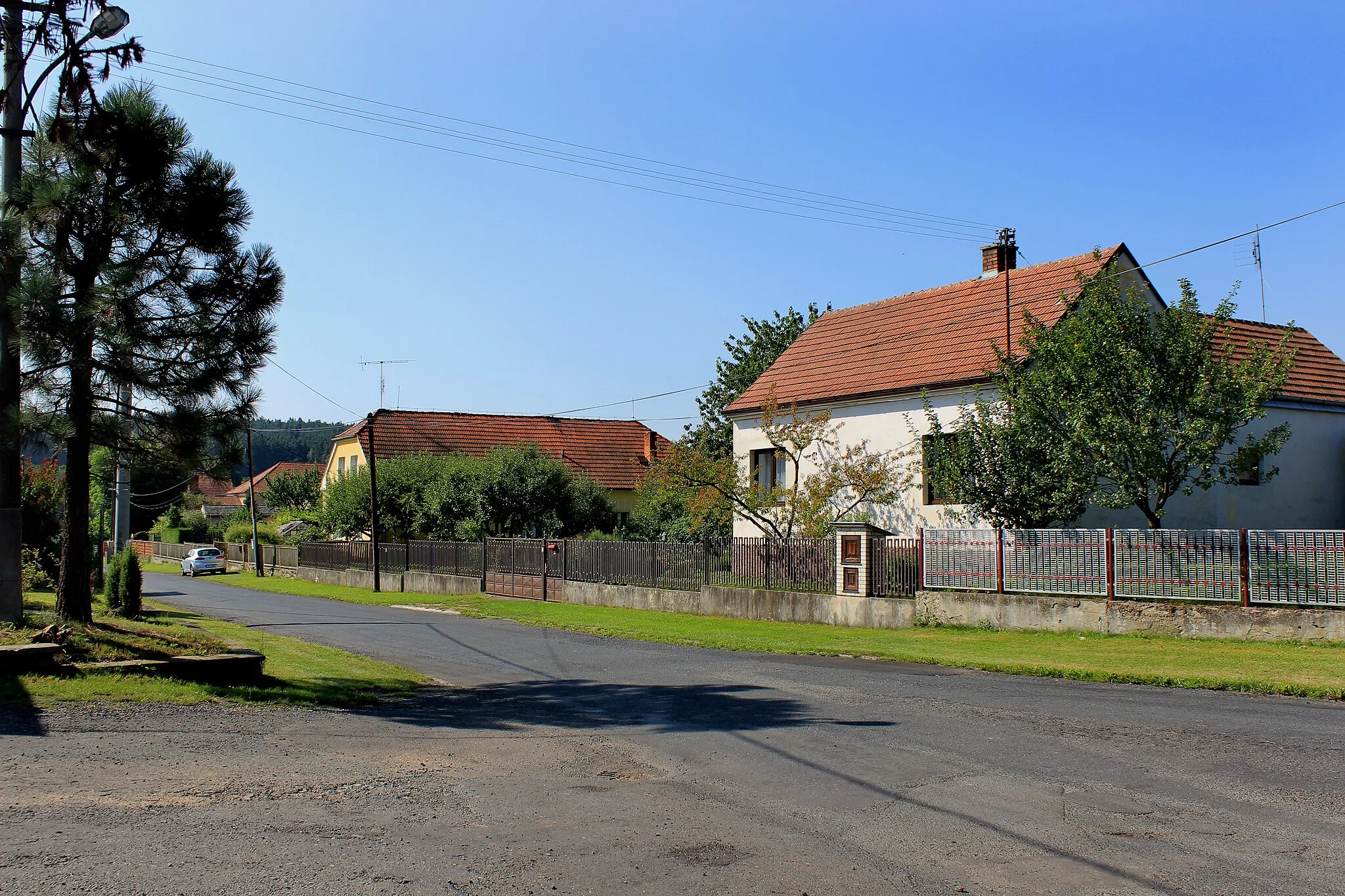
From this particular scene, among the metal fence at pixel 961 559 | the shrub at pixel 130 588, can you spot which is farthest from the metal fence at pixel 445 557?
the metal fence at pixel 961 559

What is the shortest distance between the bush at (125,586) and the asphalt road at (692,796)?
1145 centimetres

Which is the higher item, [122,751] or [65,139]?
[65,139]

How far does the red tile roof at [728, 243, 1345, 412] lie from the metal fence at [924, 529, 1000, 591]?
556cm

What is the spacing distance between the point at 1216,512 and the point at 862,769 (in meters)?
21.6

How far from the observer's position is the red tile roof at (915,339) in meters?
27.6

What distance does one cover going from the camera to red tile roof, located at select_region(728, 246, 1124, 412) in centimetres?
2761

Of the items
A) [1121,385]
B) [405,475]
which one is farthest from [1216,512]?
[405,475]

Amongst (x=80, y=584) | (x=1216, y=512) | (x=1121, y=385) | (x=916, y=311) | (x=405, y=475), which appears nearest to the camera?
(x=80, y=584)

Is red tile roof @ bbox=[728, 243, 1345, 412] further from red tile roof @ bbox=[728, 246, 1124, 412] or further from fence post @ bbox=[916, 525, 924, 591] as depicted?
fence post @ bbox=[916, 525, 924, 591]

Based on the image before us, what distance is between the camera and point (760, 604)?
2528 centimetres

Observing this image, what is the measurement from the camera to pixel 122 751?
304 inches

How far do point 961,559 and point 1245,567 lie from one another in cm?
532

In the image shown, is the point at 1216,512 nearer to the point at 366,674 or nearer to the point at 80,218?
the point at 366,674

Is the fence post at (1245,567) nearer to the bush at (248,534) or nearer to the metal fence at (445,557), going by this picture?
the metal fence at (445,557)
